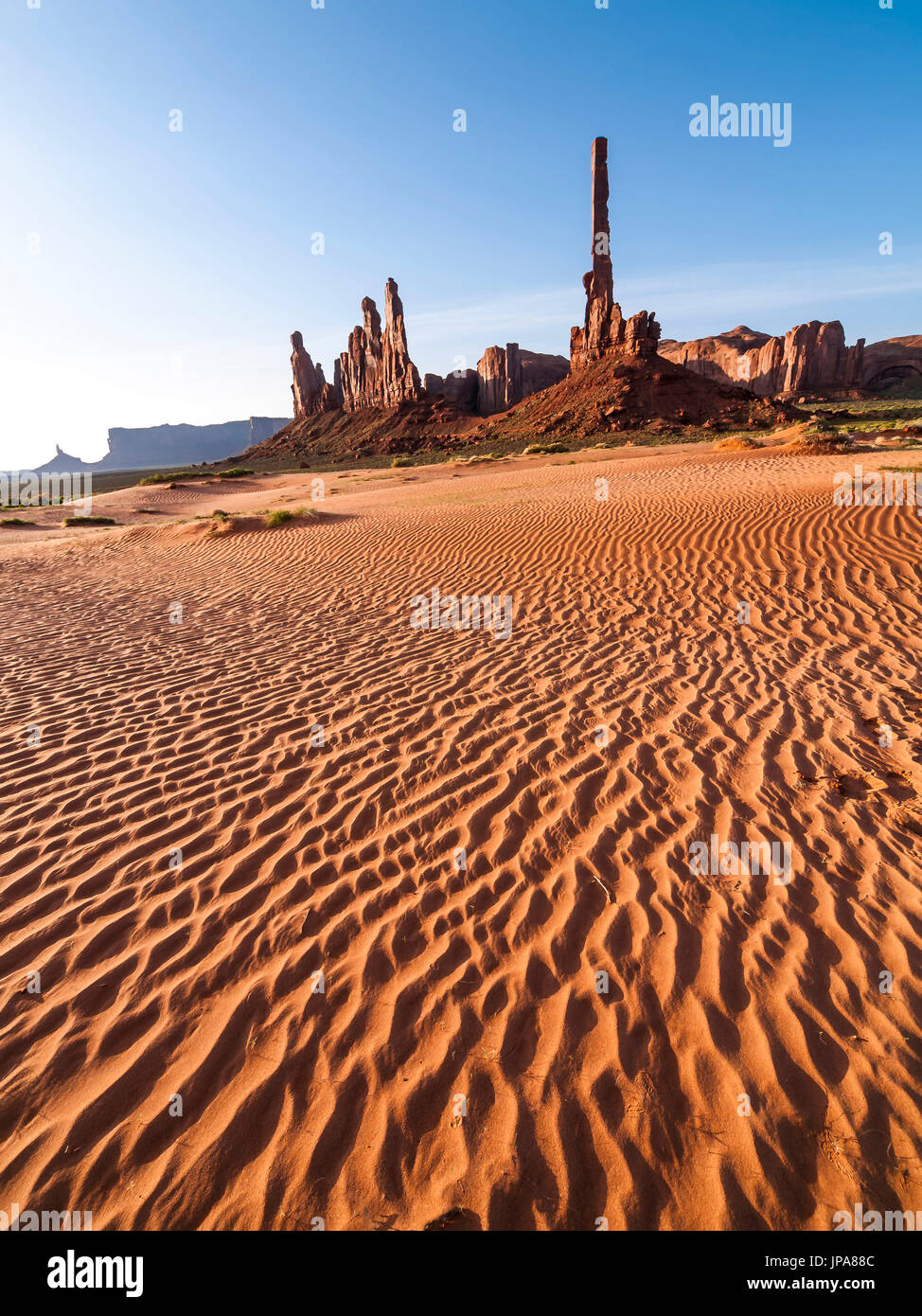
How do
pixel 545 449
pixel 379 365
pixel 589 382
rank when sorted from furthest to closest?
pixel 379 365, pixel 589 382, pixel 545 449

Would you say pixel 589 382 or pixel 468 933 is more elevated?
pixel 589 382

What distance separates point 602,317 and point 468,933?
6357cm

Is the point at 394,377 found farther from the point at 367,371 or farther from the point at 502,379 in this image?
the point at 502,379

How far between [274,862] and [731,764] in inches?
135

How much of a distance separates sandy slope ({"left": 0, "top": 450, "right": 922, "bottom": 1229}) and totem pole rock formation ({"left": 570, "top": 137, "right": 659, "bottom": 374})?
2095 inches

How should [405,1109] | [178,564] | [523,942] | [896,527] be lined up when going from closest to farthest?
[405,1109]
[523,942]
[896,527]
[178,564]

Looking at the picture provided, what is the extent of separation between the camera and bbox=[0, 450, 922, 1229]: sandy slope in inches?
83.5

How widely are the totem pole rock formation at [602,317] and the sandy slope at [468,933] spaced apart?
175 ft

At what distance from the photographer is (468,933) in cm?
308

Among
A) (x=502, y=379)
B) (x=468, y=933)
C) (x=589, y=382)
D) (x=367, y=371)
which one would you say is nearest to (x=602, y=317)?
(x=589, y=382)

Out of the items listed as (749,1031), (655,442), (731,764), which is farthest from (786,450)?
(749,1031)

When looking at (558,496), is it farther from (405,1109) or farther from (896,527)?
(405,1109)

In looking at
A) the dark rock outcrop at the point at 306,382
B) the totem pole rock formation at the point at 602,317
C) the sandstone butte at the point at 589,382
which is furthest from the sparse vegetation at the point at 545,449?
the dark rock outcrop at the point at 306,382
